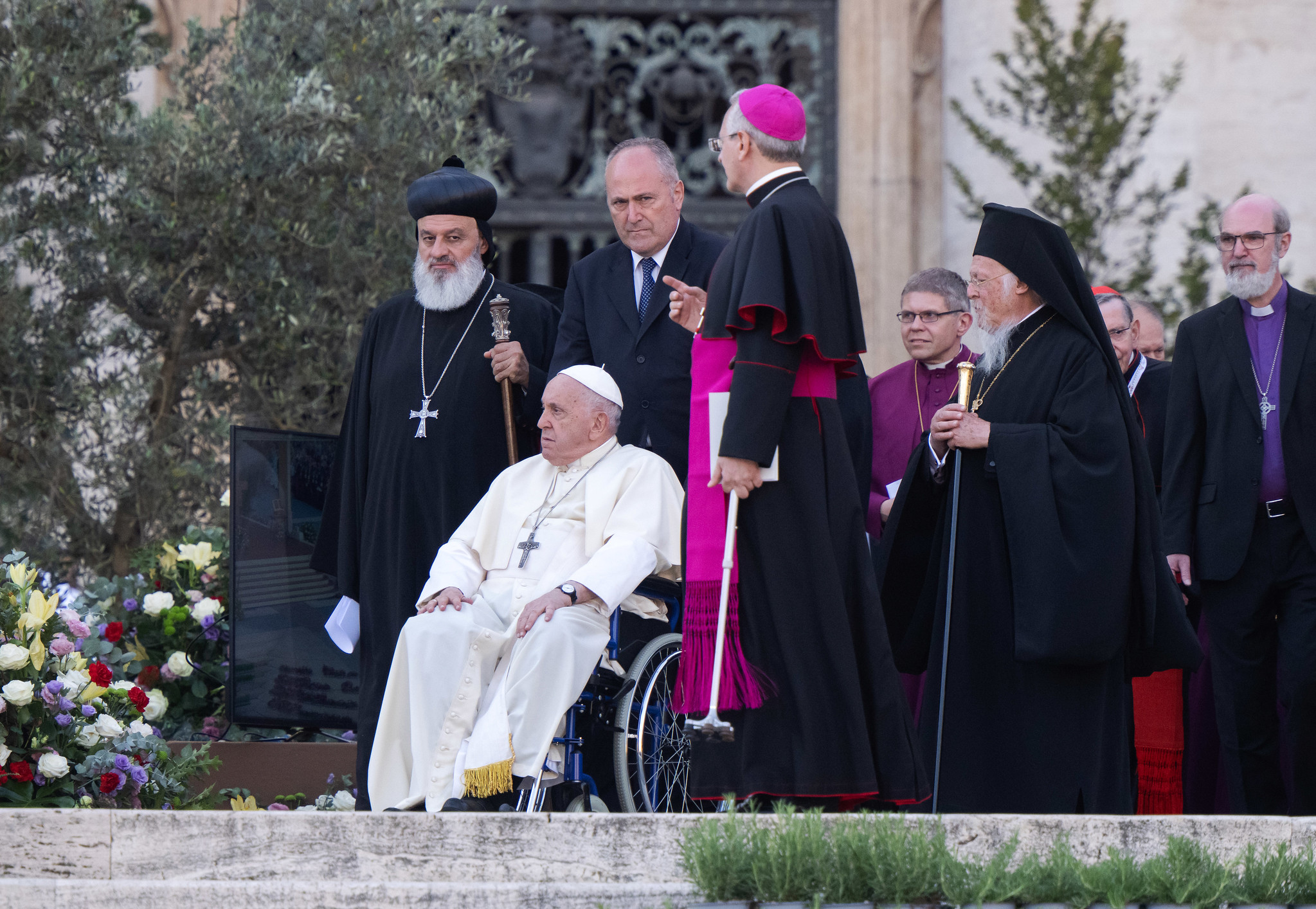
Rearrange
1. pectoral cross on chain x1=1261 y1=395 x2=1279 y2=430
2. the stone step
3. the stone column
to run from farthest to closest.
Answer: the stone column, pectoral cross on chain x1=1261 y1=395 x2=1279 y2=430, the stone step

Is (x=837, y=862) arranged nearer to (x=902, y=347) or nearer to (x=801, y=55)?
(x=902, y=347)

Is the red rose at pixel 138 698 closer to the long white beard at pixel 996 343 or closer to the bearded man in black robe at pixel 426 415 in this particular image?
the bearded man in black robe at pixel 426 415

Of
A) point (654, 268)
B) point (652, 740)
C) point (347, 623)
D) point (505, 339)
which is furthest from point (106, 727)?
point (654, 268)

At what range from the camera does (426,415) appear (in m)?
6.38

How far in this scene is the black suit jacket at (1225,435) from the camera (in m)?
6.08

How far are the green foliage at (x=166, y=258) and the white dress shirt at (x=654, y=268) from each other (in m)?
2.66

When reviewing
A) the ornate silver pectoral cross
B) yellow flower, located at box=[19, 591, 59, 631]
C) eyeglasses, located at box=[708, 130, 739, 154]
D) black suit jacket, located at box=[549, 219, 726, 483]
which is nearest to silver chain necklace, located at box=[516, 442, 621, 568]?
black suit jacket, located at box=[549, 219, 726, 483]

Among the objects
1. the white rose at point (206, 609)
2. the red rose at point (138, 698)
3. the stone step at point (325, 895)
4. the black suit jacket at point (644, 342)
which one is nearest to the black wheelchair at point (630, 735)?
the black suit jacket at point (644, 342)

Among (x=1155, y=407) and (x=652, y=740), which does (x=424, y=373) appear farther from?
(x=1155, y=407)

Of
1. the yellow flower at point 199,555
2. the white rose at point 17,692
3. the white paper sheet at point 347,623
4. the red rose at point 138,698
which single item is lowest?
the red rose at point 138,698

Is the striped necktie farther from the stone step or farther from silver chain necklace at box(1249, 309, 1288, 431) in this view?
the stone step

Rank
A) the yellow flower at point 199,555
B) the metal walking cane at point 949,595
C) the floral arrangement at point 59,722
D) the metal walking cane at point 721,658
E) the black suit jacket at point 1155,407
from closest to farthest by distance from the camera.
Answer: the metal walking cane at point 721,658, the metal walking cane at point 949,595, the floral arrangement at point 59,722, the black suit jacket at point 1155,407, the yellow flower at point 199,555

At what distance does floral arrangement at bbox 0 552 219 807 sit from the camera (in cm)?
547

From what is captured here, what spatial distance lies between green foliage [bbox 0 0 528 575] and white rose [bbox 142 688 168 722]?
4.69 ft
